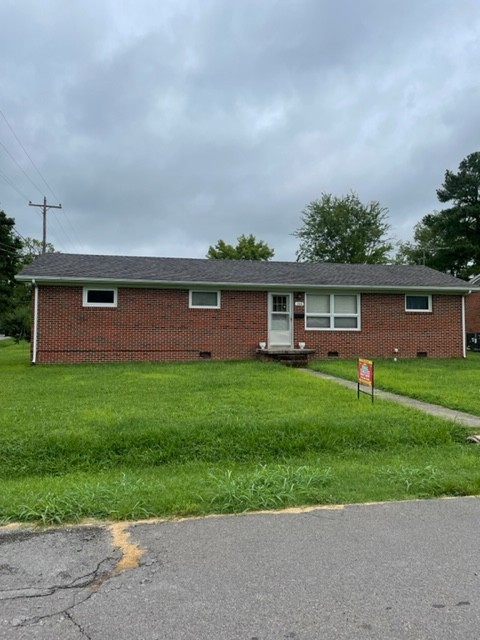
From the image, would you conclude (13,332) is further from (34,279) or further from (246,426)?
(246,426)

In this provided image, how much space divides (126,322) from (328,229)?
111 feet

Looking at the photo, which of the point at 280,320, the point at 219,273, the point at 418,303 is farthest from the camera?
the point at 418,303

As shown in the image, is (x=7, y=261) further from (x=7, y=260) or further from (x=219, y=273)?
(x=219, y=273)

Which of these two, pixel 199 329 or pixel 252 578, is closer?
pixel 252 578

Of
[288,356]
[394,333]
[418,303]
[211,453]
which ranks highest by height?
[418,303]

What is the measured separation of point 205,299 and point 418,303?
7.64 meters

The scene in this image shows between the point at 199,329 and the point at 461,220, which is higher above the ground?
the point at 461,220

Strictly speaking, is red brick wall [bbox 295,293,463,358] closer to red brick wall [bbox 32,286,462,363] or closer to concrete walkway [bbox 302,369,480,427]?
red brick wall [bbox 32,286,462,363]

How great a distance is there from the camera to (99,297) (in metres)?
15.4

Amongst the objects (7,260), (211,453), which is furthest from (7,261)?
(211,453)

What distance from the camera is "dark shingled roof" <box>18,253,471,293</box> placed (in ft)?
49.5

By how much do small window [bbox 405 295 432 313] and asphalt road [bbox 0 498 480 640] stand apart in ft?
45.5

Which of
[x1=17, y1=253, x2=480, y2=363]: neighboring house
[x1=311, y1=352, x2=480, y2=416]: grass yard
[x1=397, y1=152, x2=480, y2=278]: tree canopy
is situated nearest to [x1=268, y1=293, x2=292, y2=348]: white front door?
[x1=17, y1=253, x2=480, y2=363]: neighboring house

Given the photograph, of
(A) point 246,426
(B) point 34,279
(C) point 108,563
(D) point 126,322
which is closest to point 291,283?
(D) point 126,322
